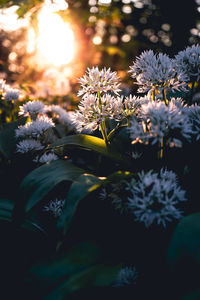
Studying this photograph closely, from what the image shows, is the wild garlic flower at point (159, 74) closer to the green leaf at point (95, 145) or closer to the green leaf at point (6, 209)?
the green leaf at point (95, 145)

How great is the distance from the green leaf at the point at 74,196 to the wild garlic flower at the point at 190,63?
56 cm

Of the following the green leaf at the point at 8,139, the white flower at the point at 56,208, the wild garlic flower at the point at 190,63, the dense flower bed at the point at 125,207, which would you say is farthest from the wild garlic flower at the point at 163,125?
the green leaf at the point at 8,139

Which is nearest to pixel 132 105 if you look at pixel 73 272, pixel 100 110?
pixel 100 110

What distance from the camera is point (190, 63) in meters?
1.01

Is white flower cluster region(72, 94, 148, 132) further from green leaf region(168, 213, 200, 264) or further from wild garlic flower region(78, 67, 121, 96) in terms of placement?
green leaf region(168, 213, 200, 264)

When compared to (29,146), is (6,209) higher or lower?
lower

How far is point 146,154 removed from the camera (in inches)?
40.1

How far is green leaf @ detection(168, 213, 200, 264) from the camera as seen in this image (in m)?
0.61

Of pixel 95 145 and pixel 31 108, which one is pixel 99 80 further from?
pixel 31 108

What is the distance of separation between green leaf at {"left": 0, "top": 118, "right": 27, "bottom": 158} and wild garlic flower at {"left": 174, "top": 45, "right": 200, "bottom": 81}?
32.4 inches

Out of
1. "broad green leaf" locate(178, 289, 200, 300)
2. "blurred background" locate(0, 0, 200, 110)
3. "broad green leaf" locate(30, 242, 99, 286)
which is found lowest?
"broad green leaf" locate(178, 289, 200, 300)

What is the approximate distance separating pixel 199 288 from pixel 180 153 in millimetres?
486

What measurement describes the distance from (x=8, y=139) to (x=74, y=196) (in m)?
0.74

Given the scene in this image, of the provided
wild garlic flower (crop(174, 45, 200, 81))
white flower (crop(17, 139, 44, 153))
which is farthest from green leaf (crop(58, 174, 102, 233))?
wild garlic flower (crop(174, 45, 200, 81))
